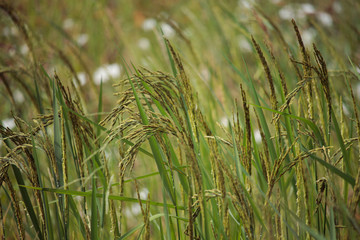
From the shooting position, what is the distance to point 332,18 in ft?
7.63

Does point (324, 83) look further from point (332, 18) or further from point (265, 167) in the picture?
point (332, 18)

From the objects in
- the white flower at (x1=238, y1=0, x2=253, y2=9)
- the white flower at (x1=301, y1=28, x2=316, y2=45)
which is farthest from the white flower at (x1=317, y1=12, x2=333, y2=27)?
the white flower at (x1=238, y1=0, x2=253, y2=9)

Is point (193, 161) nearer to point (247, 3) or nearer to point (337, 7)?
point (247, 3)

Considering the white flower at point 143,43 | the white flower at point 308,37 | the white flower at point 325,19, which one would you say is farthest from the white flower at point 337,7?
the white flower at point 143,43

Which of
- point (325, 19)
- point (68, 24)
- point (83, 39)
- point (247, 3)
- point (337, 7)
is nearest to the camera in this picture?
point (247, 3)

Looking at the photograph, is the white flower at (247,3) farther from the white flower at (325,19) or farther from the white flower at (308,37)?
the white flower at (325,19)

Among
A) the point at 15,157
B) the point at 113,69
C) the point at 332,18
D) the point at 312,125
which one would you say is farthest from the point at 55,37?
the point at 312,125

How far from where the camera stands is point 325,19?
91.3 inches

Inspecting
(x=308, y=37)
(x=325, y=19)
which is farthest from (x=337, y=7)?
(x=308, y=37)

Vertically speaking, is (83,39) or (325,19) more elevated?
(83,39)

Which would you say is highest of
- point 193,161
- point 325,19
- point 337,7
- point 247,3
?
point 337,7

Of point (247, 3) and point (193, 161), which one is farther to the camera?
point (247, 3)

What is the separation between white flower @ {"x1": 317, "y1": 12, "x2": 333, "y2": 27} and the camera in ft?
7.58

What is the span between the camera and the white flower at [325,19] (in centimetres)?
231
